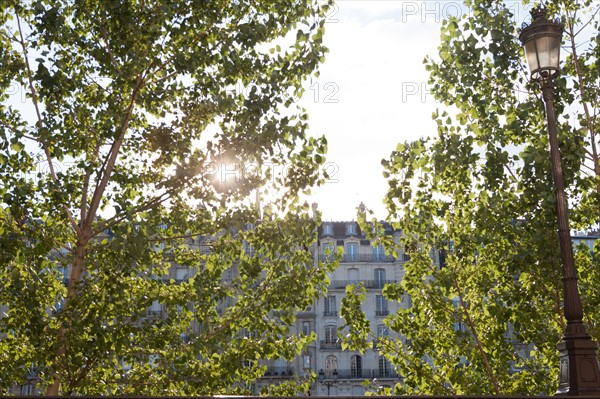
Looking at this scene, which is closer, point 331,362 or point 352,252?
point 331,362

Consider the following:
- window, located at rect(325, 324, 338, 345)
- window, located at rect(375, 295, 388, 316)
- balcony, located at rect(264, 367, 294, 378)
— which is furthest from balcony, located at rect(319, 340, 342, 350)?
window, located at rect(375, 295, 388, 316)

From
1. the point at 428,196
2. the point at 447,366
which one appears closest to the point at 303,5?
the point at 428,196

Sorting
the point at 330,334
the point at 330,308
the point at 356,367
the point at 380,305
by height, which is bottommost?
the point at 356,367

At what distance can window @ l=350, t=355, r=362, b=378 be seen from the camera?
58.2m

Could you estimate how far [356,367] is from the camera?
5838cm

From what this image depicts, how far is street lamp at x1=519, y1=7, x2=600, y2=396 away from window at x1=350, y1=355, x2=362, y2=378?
50605mm

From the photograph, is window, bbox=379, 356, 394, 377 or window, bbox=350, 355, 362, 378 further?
window, bbox=350, 355, 362, 378

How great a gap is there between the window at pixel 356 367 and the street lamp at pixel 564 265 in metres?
50.6

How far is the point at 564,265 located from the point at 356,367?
2017 inches

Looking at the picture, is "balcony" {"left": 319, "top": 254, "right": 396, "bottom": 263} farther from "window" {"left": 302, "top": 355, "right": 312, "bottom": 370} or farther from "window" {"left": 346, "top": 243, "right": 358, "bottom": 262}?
"window" {"left": 302, "top": 355, "right": 312, "bottom": 370}

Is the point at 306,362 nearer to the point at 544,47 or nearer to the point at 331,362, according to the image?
the point at 331,362

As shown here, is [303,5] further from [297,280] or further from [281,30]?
[297,280]

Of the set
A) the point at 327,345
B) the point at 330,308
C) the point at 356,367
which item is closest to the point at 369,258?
the point at 330,308

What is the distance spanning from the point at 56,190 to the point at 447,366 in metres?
7.92
